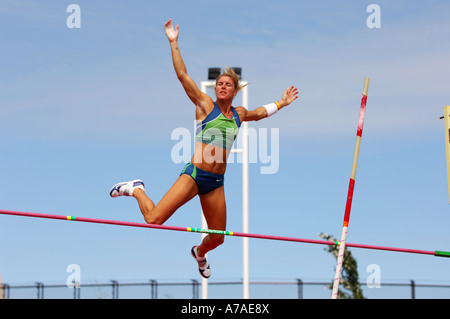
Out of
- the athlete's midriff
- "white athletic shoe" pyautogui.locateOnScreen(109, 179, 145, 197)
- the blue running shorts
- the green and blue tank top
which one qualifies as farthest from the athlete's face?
"white athletic shoe" pyautogui.locateOnScreen(109, 179, 145, 197)

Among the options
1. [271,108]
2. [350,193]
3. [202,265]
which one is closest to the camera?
[350,193]

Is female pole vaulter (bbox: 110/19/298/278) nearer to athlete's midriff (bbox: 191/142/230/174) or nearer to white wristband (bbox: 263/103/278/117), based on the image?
athlete's midriff (bbox: 191/142/230/174)

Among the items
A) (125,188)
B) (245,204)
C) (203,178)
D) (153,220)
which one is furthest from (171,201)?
(245,204)

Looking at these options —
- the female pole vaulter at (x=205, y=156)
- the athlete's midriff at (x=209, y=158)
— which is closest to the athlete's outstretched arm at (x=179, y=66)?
the female pole vaulter at (x=205, y=156)

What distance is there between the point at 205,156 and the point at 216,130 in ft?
1.26

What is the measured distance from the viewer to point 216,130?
9945 mm

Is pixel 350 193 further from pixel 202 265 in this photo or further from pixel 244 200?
pixel 244 200

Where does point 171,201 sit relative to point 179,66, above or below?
below

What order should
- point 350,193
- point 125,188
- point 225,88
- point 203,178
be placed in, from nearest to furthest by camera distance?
point 203,178 → point 350,193 → point 225,88 → point 125,188

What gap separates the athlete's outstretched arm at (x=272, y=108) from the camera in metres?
10.7

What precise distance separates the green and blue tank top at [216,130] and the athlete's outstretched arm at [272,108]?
627 millimetres
